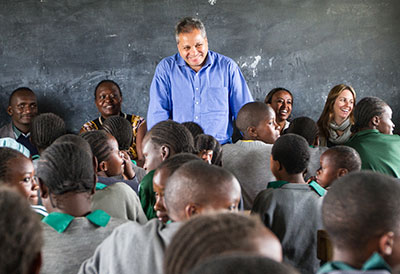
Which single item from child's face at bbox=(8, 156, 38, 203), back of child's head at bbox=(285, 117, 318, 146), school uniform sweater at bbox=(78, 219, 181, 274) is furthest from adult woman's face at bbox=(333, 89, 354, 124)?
school uniform sweater at bbox=(78, 219, 181, 274)

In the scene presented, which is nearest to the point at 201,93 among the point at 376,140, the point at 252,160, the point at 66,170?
the point at 252,160

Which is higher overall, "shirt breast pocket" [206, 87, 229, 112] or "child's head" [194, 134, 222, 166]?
"shirt breast pocket" [206, 87, 229, 112]

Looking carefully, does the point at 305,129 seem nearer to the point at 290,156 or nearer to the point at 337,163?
the point at 337,163

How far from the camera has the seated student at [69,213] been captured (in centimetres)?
152

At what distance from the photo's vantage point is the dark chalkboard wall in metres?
4.71

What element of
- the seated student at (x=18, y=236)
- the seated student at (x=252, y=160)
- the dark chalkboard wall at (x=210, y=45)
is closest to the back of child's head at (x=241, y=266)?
the seated student at (x=18, y=236)

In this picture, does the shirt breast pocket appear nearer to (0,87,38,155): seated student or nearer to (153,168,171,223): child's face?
(0,87,38,155): seated student

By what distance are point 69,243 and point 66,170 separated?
0.25 metres

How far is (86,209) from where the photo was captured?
164cm

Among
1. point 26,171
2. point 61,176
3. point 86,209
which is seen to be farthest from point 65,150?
point 26,171

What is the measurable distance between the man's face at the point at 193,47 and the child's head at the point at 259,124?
1.97 ft

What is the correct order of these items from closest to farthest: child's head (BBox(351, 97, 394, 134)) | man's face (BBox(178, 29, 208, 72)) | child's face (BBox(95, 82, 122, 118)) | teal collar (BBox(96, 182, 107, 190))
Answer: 1. teal collar (BBox(96, 182, 107, 190))
2. child's head (BBox(351, 97, 394, 134))
3. man's face (BBox(178, 29, 208, 72))
4. child's face (BBox(95, 82, 122, 118))

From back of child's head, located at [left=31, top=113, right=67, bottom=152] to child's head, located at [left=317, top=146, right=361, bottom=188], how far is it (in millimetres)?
1641

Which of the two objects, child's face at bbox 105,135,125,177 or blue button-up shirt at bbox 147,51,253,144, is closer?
child's face at bbox 105,135,125,177
